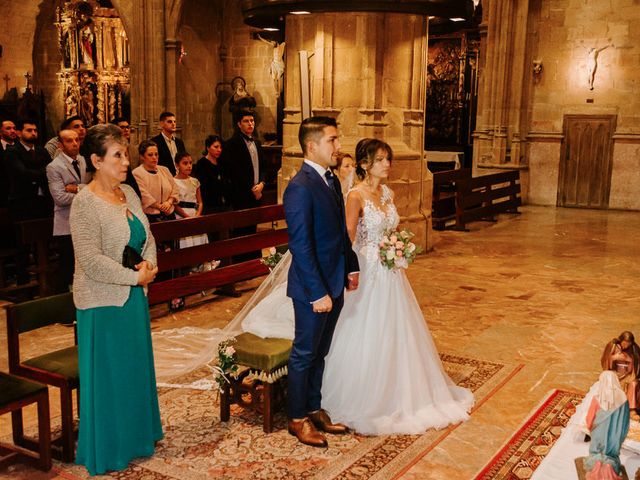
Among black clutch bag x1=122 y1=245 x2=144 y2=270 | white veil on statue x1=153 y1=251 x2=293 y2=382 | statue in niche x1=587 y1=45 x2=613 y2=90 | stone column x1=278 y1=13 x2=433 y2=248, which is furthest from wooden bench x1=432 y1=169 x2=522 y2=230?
black clutch bag x1=122 y1=245 x2=144 y2=270

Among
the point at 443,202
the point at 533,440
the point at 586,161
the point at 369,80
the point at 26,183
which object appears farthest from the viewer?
the point at 586,161

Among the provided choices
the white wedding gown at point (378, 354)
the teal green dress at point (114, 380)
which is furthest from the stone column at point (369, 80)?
the teal green dress at point (114, 380)

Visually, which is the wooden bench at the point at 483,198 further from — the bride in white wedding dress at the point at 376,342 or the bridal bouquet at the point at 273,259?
the bride in white wedding dress at the point at 376,342

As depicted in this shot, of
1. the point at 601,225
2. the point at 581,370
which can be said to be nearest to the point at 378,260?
the point at 581,370

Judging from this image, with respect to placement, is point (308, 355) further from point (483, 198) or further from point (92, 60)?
point (92, 60)

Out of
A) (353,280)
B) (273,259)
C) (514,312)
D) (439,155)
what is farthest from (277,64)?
(353,280)

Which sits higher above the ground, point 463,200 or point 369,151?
point 369,151

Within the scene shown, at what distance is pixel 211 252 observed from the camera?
23.6ft

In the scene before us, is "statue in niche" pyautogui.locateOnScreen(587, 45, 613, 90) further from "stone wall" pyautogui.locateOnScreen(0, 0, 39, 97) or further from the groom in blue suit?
the groom in blue suit

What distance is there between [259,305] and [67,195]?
283 cm

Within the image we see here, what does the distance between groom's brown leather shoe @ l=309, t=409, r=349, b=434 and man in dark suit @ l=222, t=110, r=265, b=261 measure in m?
4.19

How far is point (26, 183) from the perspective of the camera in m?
7.47

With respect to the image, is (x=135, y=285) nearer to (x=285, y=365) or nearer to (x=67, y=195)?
(x=285, y=365)

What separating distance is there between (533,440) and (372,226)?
156 centimetres
